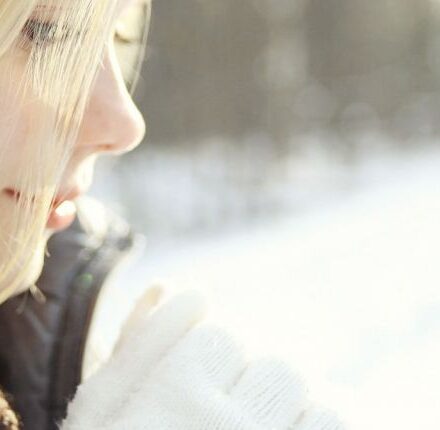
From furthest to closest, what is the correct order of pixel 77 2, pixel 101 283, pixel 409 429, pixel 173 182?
pixel 173 182
pixel 409 429
pixel 101 283
pixel 77 2

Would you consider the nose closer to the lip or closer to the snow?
the lip

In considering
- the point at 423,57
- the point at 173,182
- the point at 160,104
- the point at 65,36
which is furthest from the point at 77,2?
the point at 423,57

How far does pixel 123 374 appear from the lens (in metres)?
1.07

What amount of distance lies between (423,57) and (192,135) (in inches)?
58.8

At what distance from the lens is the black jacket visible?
1.22 metres

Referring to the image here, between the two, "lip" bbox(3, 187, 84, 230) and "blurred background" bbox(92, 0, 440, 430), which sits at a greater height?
"lip" bbox(3, 187, 84, 230)

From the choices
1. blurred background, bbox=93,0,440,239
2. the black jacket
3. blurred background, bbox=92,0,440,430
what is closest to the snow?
blurred background, bbox=92,0,440,430

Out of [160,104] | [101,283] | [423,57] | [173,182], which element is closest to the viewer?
[101,283]

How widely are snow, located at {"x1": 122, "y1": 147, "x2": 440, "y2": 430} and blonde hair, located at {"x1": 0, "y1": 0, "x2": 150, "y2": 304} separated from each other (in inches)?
8.1

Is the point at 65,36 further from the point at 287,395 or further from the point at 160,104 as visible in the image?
the point at 160,104

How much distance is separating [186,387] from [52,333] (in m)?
0.27

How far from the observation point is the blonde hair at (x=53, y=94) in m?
1.03

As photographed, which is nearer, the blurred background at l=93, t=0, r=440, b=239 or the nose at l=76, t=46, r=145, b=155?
the nose at l=76, t=46, r=145, b=155

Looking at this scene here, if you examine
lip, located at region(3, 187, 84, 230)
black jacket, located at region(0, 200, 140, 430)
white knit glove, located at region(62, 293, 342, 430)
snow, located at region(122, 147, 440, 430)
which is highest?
lip, located at region(3, 187, 84, 230)
